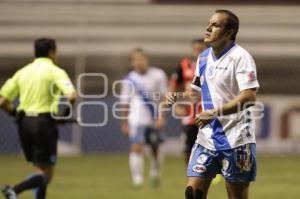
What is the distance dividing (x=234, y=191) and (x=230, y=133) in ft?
1.64

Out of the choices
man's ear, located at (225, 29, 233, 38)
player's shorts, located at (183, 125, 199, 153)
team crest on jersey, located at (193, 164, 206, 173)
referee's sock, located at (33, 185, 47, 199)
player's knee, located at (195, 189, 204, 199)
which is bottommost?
player's shorts, located at (183, 125, 199, 153)

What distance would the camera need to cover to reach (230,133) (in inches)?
327

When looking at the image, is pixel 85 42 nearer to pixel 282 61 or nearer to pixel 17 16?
pixel 17 16

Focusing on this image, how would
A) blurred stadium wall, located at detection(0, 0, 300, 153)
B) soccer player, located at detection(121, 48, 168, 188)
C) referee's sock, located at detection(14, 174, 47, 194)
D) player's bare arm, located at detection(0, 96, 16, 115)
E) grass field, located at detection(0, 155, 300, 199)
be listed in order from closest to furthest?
referee's sock, located at detection(14, 174, 47, 194) < player's bare arm, located at detection(0, 96, 16, 115) < grass field, located at detection(0, 155, 300, 199) < soccer player, located at detection(121, 48, 168, 188) < blurred stadium wall, located at detection(0, 0, 300, 153)

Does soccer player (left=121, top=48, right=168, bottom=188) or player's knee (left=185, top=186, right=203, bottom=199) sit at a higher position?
player's knee (left=185, top=186, right=203, bottom=199)

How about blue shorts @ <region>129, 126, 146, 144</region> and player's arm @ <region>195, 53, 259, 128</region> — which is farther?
blue shorts @ <region>129, 126, 146, 144</region>

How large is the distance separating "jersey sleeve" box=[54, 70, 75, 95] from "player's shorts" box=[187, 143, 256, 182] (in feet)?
8.43

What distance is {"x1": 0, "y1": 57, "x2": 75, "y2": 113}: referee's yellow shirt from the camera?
1092cm

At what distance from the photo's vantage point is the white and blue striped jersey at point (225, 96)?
26.9ft

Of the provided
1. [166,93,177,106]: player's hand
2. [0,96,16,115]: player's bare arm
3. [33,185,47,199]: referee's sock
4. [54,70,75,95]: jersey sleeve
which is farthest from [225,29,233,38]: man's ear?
[0,96,16,115]: player's bare arm

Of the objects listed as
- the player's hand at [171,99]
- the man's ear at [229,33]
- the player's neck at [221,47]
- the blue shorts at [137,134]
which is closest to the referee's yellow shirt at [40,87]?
the player's hand at [171,99]

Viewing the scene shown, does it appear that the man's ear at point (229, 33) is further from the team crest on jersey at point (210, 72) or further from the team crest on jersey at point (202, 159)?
the team crest on jersey at point (202, 159)

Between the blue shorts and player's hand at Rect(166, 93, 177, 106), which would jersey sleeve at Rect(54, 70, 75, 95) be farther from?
the blue shorts

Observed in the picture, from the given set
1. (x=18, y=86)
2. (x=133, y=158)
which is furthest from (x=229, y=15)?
(x=133, y=158)
